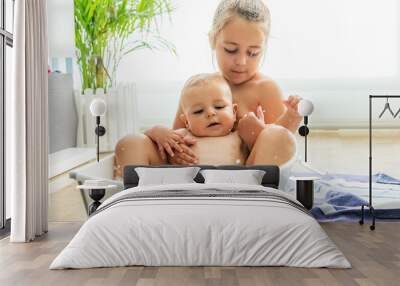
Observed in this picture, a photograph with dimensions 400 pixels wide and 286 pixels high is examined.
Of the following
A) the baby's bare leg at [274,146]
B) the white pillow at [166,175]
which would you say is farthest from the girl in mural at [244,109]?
the white pillow at [166,175]

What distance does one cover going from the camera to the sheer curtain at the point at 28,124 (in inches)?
232

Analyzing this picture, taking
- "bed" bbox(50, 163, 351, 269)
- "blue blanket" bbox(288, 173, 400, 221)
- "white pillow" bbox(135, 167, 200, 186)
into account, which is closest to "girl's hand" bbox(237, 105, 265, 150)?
"white pillow" bbox(135, 167, 200, 186)

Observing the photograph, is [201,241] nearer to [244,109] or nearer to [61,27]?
[244,109]

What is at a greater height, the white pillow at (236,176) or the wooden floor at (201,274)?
the white pillow at (236,176)

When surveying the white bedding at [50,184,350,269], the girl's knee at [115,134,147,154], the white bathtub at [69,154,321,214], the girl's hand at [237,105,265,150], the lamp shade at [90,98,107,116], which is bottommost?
the white bedding at [50,184,350,269]

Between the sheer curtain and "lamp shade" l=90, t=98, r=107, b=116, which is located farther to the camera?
"lamp shade" l=90, t=98, r=107, b=116

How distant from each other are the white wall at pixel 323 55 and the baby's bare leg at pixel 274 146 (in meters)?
0.40

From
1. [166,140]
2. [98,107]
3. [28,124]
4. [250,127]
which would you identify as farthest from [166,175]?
[28,124]

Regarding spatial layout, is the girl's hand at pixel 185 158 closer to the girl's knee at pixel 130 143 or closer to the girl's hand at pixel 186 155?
the girl's hand at pixel 186 155

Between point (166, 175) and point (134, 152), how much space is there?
0.74 metres

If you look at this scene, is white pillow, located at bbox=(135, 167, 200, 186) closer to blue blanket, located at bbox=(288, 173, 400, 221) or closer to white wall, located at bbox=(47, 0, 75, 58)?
blue blanket, located at bbox=(288, 173, 400, 221)

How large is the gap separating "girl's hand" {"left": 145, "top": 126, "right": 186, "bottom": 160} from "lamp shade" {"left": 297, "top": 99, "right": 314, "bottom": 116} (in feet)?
4.67

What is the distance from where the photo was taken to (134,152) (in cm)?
730

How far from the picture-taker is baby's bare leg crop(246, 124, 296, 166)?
7.12m
